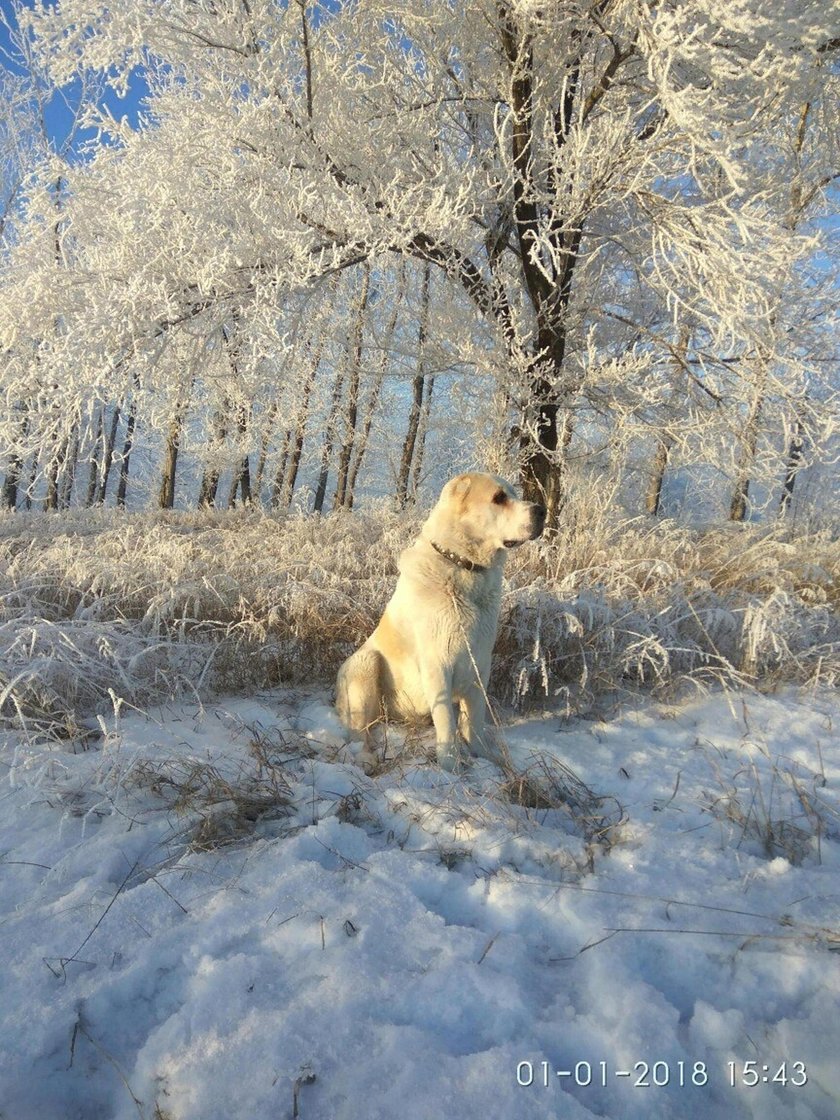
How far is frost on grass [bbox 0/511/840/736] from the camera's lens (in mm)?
3064

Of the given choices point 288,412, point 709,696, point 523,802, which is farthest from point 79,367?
point 288,412

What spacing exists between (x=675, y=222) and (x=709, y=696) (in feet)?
12.9

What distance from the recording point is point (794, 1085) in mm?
1044

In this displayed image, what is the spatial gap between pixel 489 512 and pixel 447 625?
1.79ft

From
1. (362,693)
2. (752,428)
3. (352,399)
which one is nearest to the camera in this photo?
(362,693)

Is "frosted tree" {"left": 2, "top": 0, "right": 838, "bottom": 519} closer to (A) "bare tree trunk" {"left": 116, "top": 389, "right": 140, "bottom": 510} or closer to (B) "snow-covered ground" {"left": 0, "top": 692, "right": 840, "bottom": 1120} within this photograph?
(A) "bare tree trunk" {"left": 116, "top": 389, "right": 140, "bottom": 510}

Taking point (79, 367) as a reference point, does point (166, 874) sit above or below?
below

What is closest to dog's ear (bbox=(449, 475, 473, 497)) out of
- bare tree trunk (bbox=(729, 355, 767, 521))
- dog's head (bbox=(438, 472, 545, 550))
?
dog's head (bbox=(438, 472, 545, 550))

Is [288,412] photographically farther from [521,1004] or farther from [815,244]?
[521,1004]

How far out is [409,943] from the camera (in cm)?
138

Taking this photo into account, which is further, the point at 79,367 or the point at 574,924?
the point at 79,367

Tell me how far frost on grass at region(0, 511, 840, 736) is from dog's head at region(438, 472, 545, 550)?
25.2 inches

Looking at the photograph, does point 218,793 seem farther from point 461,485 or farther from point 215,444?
point 215,444

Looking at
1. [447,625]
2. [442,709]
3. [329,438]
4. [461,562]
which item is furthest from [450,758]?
[329,438]
